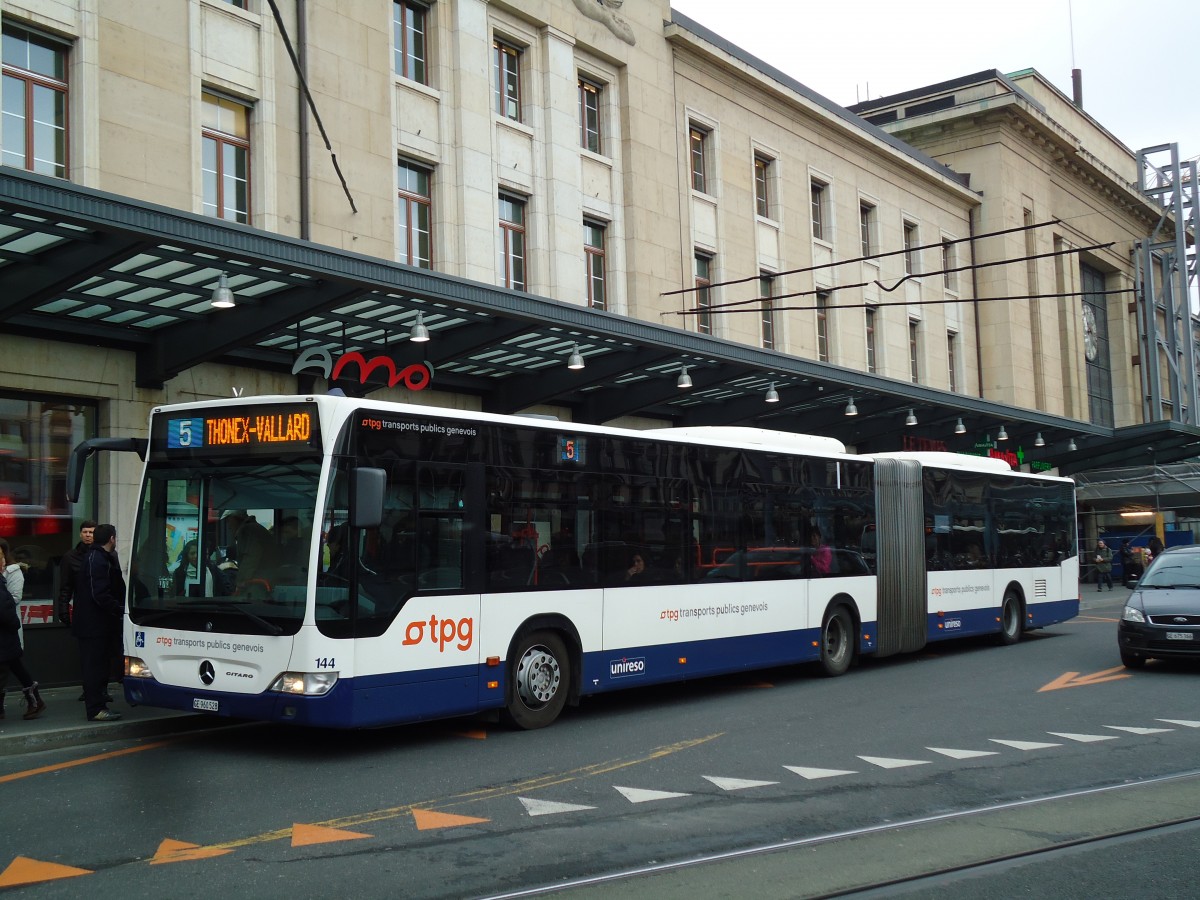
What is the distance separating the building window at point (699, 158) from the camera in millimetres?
28719

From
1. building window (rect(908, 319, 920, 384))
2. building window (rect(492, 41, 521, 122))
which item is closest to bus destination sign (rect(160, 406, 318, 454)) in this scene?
building window (rect(492, 41, 521, 122))

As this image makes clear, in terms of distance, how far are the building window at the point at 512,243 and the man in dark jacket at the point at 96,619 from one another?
488 inches

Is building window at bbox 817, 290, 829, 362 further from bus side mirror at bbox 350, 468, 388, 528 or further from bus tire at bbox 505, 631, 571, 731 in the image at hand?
bus side mirror at bbox 350, 468, 388, 528

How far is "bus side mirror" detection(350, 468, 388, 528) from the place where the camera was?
31.0ft

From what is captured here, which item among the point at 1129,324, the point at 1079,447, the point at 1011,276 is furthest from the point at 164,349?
the point at 1129,324

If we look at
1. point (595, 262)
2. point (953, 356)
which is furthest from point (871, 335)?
point (595, 262)

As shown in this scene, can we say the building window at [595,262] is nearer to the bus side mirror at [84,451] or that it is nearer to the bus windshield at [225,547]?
the bus side mirror at [84,451]

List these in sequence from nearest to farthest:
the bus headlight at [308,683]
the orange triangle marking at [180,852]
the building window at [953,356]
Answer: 1. the orange triangle marking at [180,852]
2. the bus headlight at [308,683]
3. the building window at [953,356]

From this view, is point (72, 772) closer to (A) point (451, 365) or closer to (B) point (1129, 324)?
(A) point (451, 365)

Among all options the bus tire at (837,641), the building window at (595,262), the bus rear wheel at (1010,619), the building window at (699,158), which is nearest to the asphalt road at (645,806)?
the bus tire at (837,641)

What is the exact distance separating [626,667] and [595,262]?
14174 millimetres

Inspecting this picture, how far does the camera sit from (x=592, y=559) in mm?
12094

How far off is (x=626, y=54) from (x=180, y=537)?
18671 mm

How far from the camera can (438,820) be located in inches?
294
